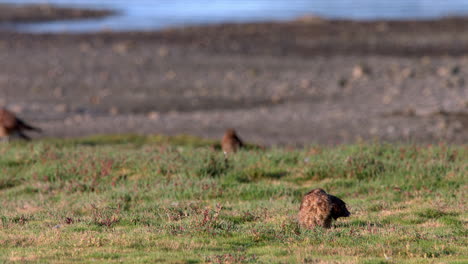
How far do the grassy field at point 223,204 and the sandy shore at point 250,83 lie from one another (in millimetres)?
5691

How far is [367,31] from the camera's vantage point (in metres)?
34.3

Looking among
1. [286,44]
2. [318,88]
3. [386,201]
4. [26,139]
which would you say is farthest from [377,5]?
[386,201]

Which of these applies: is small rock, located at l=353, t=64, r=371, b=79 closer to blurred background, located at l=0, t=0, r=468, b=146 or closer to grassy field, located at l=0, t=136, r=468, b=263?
blurred background, located at l=0, t=0, r=468, b=146

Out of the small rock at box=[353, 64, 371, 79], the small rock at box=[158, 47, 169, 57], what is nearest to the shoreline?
the small rock at box=[158, 47, 169, 57]

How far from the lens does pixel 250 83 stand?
24.1 m

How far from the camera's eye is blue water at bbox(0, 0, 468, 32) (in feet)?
130

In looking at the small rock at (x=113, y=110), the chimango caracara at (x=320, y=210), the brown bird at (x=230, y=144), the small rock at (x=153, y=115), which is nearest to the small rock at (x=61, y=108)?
the small rock at (x=113, y=110)

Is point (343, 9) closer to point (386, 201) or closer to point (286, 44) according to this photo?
point (286, 44)

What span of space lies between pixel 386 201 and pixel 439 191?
0.93m

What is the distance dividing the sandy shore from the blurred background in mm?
40

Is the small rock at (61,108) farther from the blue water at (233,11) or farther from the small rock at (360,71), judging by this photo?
the blue water at (233,11)

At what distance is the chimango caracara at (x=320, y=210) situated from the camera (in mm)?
7883

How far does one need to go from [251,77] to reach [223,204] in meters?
15.2

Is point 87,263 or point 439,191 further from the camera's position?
point 439,191
